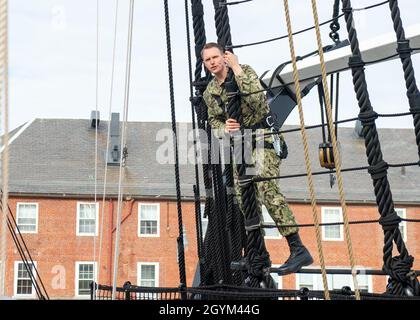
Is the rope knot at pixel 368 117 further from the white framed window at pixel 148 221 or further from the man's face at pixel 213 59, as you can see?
the white framed window at pixel 148 221

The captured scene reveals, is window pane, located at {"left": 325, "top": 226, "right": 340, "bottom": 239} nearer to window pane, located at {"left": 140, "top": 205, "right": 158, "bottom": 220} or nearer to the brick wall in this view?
the brick wall

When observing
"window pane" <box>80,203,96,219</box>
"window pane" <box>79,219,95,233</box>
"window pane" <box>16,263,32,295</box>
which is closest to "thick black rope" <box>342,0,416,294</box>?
"window pane" <box>79,219,95,233</box>

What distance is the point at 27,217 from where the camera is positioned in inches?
1208

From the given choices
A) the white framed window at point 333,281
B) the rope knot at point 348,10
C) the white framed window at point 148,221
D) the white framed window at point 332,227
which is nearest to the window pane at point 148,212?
the white framed window at point 148,221

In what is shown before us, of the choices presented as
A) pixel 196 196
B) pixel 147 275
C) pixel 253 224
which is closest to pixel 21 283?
pixel 147 275

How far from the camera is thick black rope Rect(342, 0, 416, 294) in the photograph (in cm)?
388

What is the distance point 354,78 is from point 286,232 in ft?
3.78

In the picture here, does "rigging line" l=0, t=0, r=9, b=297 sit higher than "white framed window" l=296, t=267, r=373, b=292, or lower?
lower

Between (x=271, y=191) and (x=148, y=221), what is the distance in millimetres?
26317

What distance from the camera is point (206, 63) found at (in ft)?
15.0

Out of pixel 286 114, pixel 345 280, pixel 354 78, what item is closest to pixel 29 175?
pixel 345 280

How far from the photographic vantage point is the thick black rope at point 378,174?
3883mm

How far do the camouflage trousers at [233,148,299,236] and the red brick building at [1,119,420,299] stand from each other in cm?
2331
